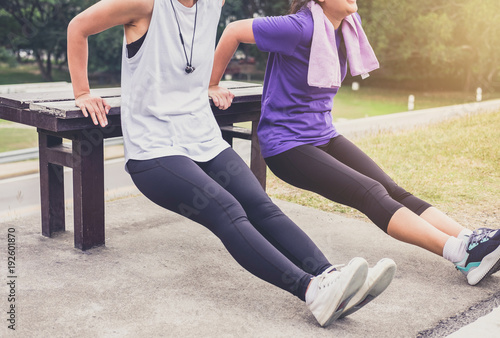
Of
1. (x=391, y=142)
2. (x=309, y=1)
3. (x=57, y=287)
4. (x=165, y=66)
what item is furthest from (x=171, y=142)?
(x=391, y=142)

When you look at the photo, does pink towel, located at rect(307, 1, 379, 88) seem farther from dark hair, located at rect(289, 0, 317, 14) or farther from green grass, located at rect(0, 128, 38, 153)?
green grass, located at rect(0, 128, 38, 153)

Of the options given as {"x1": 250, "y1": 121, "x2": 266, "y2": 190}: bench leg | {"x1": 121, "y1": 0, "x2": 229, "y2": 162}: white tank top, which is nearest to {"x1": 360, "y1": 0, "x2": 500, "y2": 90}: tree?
{"x1": 250, "y1": 121, "x2": 266, "y2": 190}: bench leg

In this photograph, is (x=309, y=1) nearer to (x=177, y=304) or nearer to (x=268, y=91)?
(x=268, y=91)

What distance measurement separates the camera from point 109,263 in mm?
3428

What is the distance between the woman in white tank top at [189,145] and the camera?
2.68 metres

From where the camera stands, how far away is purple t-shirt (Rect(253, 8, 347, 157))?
10.9ft

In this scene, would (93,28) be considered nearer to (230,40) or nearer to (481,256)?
(230,40)

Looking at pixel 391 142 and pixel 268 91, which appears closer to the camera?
pixel 268 91

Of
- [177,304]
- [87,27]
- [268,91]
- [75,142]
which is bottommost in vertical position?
[177,304]

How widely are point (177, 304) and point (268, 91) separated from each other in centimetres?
129

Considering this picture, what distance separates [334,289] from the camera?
99.8 inches

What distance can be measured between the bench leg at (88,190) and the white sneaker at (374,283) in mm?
1590

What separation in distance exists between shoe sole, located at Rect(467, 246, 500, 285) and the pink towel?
1169mm

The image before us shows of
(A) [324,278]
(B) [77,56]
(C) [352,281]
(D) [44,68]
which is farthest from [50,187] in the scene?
(D) [44,68]
